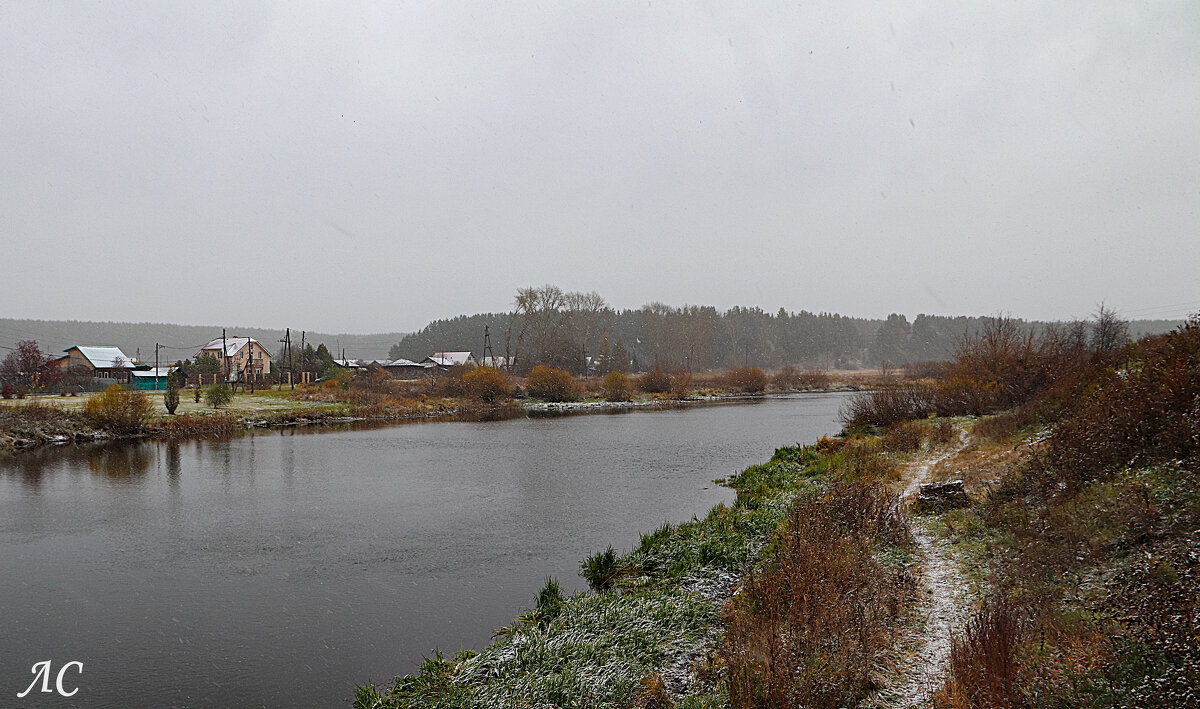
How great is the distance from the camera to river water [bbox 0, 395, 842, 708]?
6715mm

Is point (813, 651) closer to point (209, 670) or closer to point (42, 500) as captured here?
point (209, 670)

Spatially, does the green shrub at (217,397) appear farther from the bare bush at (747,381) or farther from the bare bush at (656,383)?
the bare bush at (747,381)

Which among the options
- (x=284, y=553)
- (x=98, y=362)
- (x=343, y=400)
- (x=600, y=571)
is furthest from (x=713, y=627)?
(x=98, y=362)

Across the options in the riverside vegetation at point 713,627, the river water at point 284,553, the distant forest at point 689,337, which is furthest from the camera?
the distant forest at point 689,337


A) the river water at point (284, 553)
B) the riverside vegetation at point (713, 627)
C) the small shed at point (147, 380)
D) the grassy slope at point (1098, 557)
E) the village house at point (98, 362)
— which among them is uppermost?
the village house at point (98, 362)

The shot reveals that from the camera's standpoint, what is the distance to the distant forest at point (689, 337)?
7569cm

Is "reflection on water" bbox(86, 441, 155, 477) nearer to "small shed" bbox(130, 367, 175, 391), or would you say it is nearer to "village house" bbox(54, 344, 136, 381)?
"small shed" bbox(130, 367, 175, 391)

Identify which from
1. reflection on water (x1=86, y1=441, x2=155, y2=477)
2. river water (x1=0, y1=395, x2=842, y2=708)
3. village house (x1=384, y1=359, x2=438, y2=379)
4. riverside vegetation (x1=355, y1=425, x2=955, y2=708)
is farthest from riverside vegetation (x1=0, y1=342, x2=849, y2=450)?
riverside vegetation (x1=355, y1=425, x2=955, y2=708)

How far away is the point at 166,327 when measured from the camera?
143m

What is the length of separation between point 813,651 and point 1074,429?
23.1ft

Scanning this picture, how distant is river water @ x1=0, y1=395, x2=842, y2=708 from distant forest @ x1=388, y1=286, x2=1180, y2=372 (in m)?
49.7

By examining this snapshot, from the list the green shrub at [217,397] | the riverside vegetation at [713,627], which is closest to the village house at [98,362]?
the green shrub at [217,397]

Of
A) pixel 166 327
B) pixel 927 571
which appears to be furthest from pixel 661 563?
pixel 166 327

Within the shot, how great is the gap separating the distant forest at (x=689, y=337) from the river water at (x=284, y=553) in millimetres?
49657
